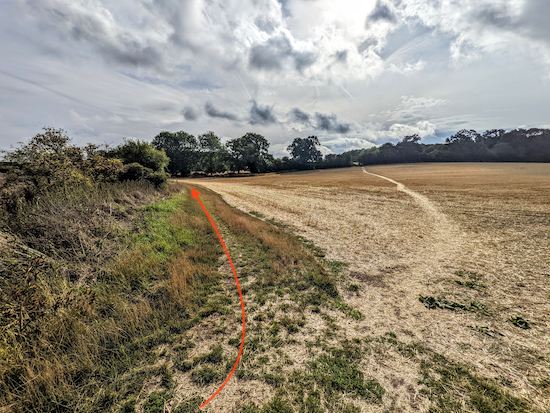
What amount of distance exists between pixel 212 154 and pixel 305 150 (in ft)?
160

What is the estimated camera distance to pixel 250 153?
85.6 metres

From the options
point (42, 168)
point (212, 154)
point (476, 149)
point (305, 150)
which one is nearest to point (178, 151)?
point (212, 154)

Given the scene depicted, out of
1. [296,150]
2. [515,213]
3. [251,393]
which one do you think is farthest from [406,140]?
[251,393]

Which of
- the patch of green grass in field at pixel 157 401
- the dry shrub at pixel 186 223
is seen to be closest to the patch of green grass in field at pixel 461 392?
the patch of green grass in field at pixel 157 401

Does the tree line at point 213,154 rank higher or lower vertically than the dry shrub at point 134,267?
higher

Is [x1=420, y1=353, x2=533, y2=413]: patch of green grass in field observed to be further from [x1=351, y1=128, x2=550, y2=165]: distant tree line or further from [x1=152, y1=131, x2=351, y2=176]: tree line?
[x1=351, y1=128, x2=550, y2=165]: distant tree line

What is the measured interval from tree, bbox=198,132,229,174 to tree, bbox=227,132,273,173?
13.2ft

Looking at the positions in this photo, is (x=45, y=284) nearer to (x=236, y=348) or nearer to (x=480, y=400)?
(x=236, y=348)

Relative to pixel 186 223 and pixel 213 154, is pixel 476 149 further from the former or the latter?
pixel 186 223

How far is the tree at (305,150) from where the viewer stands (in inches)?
4326

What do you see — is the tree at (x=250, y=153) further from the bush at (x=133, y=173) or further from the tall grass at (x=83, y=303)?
the tall grass at (x=83, y=303)

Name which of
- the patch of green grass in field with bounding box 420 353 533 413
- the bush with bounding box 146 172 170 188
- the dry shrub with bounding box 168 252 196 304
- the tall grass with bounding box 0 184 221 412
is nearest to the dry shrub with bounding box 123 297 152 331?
the tall grass with bounding box 0 184 221 412

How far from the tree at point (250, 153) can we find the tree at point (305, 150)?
72.6ft

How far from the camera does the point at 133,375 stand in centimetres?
379
